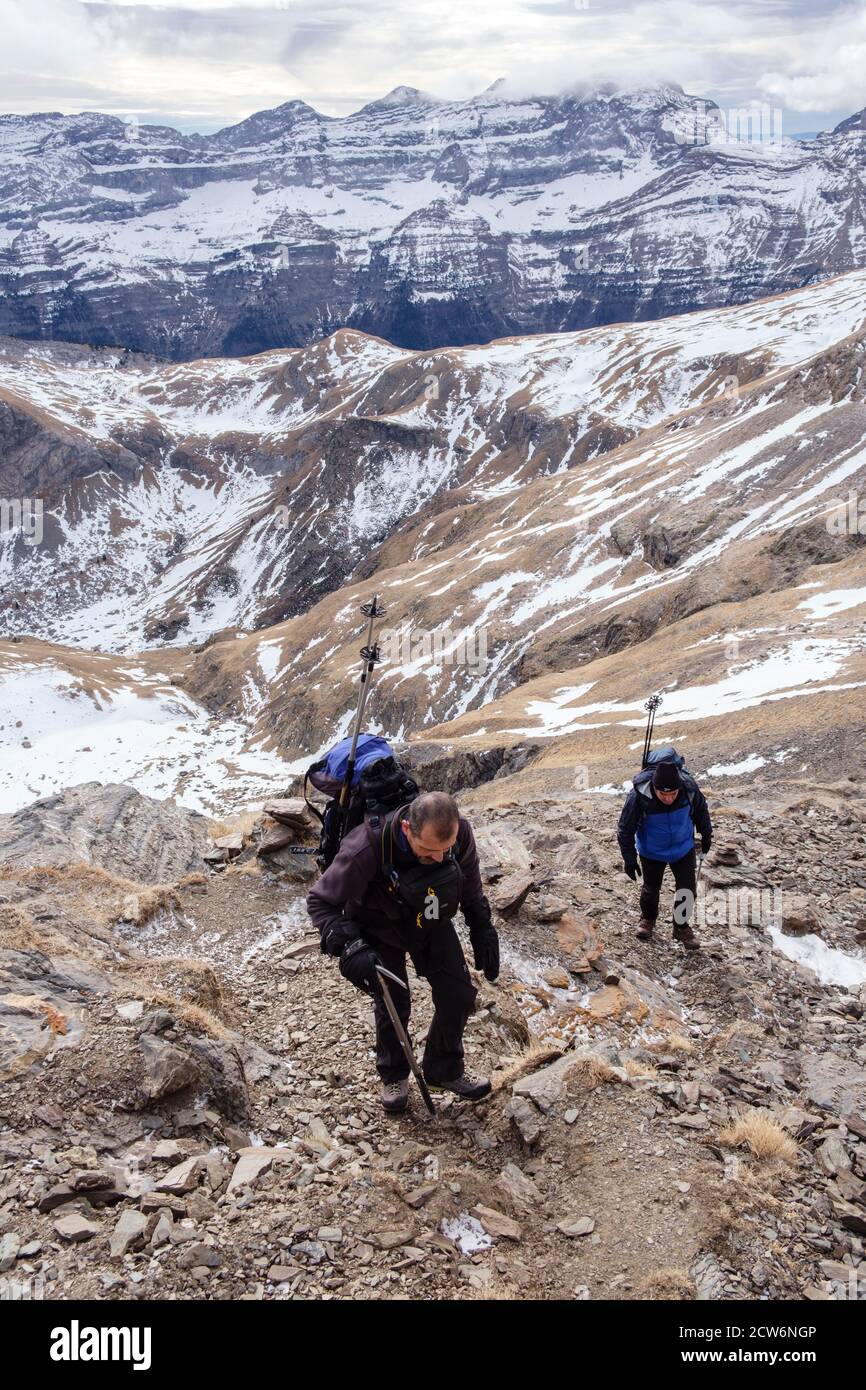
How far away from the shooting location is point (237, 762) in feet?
230

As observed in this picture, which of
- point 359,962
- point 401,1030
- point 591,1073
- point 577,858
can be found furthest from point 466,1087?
point 577,858

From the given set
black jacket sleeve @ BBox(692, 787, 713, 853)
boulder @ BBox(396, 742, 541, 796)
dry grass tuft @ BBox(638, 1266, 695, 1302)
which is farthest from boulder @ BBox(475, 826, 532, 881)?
boulder @ BBox(396, 742, 541, 796)

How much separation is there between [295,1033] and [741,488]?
68.3m

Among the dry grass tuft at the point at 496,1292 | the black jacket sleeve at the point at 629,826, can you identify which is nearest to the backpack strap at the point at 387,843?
the dry grass tuft at the point at 496,1292

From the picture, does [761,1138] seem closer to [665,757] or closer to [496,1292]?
[496,1292]

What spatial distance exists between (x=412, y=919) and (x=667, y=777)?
4772 millimetres

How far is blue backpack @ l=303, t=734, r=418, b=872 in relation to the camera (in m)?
7.20

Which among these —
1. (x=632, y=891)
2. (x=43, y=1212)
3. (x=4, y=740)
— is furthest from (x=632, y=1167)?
(x=4, y=740)

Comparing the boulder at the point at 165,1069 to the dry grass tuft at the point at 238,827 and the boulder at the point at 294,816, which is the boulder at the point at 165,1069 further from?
the dry grass tuft at the point at 238,827

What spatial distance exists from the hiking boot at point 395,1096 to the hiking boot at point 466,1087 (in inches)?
10.5

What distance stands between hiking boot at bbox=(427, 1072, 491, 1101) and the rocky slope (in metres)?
0.14

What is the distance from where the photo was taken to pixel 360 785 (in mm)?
7293

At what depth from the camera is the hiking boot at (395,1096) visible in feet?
24.6

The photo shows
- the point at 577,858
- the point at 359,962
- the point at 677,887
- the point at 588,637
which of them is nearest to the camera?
the point at 359,962
